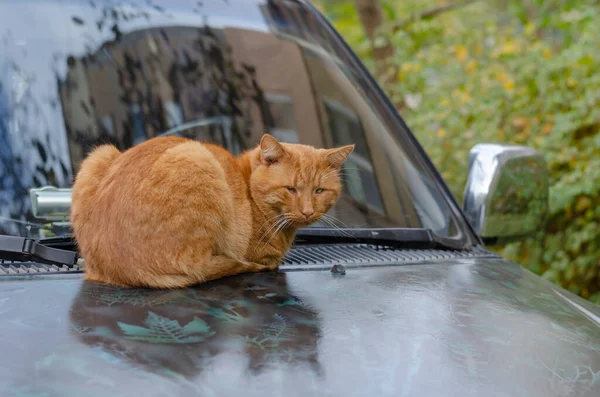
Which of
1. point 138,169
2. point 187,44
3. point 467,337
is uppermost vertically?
point 187,44

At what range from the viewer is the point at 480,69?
739cm

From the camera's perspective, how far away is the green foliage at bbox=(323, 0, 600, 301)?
577 centimetres

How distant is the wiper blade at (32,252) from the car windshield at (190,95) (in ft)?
0.43

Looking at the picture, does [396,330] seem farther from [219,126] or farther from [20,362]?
[219,126]

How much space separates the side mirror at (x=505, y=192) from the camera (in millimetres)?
2691

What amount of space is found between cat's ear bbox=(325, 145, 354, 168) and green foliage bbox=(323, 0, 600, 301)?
10.8 ft

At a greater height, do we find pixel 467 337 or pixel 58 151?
pixel 58 151

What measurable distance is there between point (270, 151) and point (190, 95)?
1.25 feet

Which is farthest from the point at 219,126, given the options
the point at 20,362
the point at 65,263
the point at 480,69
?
the point at 480,69

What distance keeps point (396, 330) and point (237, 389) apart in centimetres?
47

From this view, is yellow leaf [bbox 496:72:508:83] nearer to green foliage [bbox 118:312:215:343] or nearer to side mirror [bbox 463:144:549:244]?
side mirror [bbox 463:144:549:244]

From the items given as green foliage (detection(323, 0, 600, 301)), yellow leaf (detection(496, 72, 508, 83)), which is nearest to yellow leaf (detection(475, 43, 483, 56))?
green foliage (detection(323, 0, 600, 301))

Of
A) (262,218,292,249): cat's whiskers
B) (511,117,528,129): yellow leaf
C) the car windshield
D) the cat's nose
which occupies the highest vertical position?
the car windshield

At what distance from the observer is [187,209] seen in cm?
220
